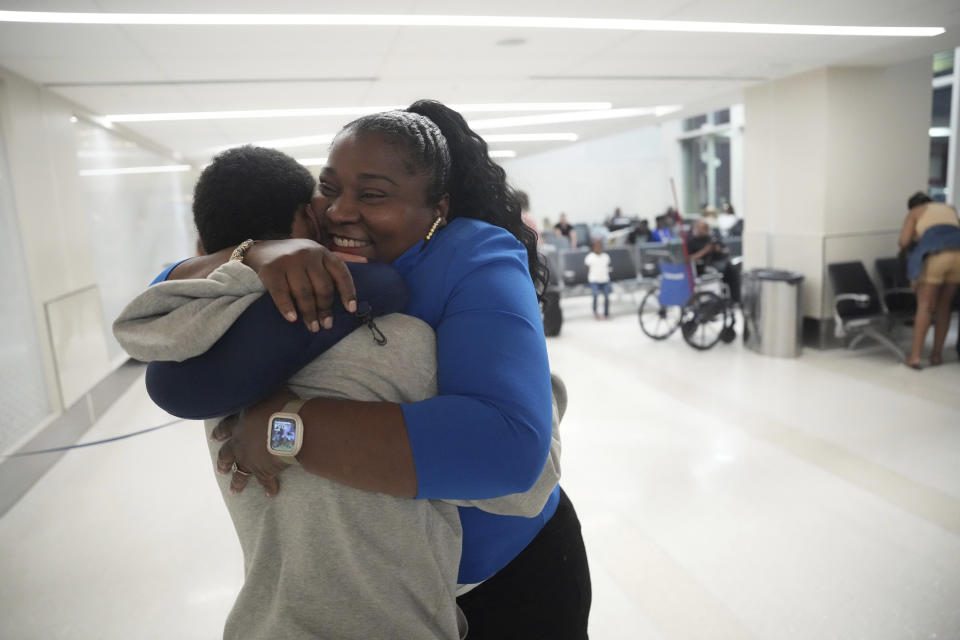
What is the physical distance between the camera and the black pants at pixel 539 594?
985 mm

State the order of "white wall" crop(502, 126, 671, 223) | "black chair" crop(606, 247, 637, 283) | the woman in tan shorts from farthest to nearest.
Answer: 1. "white wall" crop(502, 126, 671, 223)
2. "black chair" crop(606, 247, 637, 283)
3. the woman in tan shorts

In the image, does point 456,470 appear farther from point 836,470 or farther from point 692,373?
point 692,373

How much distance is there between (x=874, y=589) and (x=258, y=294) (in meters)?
2.79

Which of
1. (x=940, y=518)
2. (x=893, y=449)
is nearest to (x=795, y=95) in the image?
(x=893, y=449)

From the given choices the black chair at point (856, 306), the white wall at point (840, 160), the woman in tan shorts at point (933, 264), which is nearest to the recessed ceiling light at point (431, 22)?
the white wall at point (840, 160)

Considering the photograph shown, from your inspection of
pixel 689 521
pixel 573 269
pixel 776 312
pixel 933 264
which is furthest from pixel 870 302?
pixel 689 521

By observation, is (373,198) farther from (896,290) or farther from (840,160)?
(896,290)

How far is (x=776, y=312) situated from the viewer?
6184 mm

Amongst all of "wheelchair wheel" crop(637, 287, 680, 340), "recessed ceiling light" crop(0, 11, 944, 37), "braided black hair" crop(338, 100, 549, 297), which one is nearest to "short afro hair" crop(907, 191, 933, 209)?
Result: "recessed ceiling light" crop(0, 11, 944, 37)

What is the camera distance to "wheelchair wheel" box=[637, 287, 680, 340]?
7.21m

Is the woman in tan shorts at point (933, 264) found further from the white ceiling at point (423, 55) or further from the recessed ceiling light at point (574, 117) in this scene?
the recessed ceiling light at point (574, 117)

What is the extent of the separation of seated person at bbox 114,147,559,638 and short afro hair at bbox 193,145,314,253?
177 mm

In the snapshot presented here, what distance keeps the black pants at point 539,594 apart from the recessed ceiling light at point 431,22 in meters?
3.41

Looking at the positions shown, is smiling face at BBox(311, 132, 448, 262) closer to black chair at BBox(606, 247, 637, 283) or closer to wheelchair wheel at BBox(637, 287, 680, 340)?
wheelchair wheel at BBox(637, 287, 680, 340)
